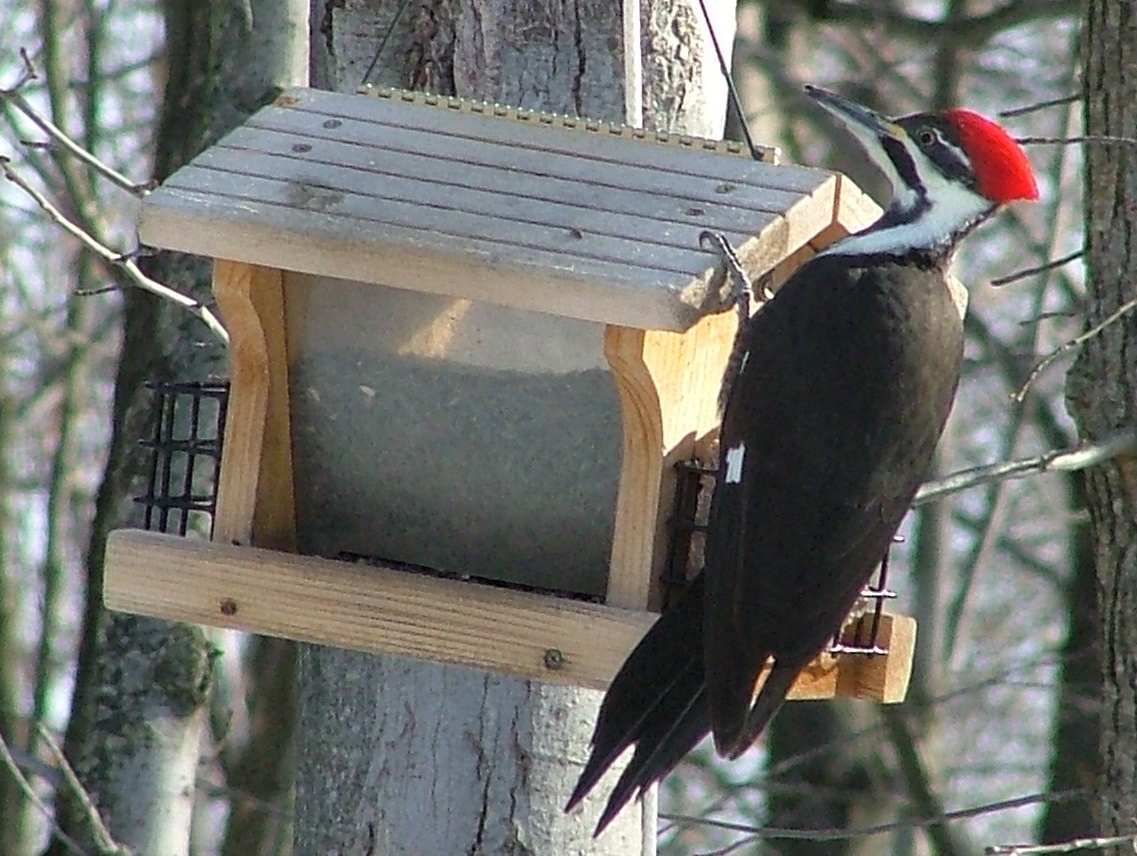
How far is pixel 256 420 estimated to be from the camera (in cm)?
290

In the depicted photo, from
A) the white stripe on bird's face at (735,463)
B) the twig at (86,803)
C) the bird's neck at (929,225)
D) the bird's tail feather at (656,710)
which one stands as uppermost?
the bird's neck at (929,225)

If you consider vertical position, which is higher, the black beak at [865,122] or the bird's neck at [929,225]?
the black beak at [865,122]

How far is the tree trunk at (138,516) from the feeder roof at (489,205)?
1296mm

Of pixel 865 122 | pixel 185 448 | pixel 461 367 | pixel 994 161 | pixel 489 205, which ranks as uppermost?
pixel 865 122

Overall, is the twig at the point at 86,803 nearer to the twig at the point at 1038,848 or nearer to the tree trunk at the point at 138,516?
the tree trunk at the point at 138,516

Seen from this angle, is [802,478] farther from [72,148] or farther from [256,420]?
[72,148]

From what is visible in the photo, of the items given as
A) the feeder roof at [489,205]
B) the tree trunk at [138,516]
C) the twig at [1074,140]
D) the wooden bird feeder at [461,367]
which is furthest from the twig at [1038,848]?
the tree trunk at [138,516]

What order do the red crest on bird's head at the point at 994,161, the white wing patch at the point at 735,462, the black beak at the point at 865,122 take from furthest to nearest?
1. the black beak at the point at 865,122
2. the red crest on bird's head at the point at 994,161
3. the white wing patch at the point at 735,462

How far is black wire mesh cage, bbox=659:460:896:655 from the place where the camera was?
282 cm

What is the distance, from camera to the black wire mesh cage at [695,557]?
282cm

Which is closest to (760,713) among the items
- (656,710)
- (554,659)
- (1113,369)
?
(656,710)

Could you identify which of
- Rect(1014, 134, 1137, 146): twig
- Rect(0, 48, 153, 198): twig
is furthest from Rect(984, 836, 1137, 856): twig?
Rect(0, 48, 153, 198): twig

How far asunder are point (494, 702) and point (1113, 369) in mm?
1305

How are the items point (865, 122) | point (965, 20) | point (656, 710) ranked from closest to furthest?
1. point (656, 710)
2. point (865, 122)
3. point (965, 20)
